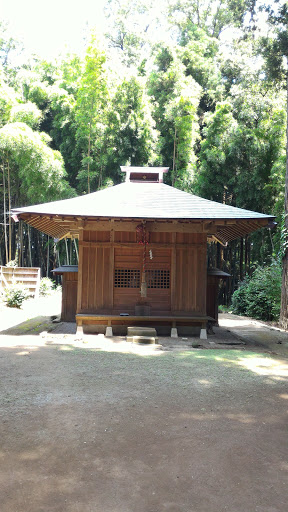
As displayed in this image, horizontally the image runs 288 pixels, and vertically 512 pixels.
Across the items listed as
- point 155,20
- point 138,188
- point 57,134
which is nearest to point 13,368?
point 138,188

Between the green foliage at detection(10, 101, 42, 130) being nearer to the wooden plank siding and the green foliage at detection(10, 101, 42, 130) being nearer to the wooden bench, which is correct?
the wooden plank siding

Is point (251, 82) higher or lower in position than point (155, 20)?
lower

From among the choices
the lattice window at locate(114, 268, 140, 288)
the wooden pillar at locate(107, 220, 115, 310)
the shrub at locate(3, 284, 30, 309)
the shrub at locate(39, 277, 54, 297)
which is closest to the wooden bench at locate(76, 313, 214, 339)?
the wooden pillar at locate(107, 220, 115, 310)

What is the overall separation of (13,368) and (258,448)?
2.97 metres

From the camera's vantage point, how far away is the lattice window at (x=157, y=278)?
780 cm

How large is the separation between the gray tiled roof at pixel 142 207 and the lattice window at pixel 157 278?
1.21 meters

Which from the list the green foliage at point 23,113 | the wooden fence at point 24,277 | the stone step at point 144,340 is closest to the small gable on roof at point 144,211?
the stone step at point 144,340

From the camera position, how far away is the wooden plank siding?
766 centimetres

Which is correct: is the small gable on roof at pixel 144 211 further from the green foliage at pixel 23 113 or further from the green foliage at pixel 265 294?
the green foliage at pixel 23 113

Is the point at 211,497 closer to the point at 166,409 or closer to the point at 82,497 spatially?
the point at 82,497

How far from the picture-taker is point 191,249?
7691 mm

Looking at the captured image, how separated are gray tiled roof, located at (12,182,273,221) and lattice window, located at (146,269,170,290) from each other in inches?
47.6

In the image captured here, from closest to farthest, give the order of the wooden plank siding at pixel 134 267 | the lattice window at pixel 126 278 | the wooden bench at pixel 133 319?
1. the wooden bench at pixel 133 319
2. the wooden plank siding at pixel 134 267
3. the lattice window at pixel 126 278

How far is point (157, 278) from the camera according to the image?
7.81m
